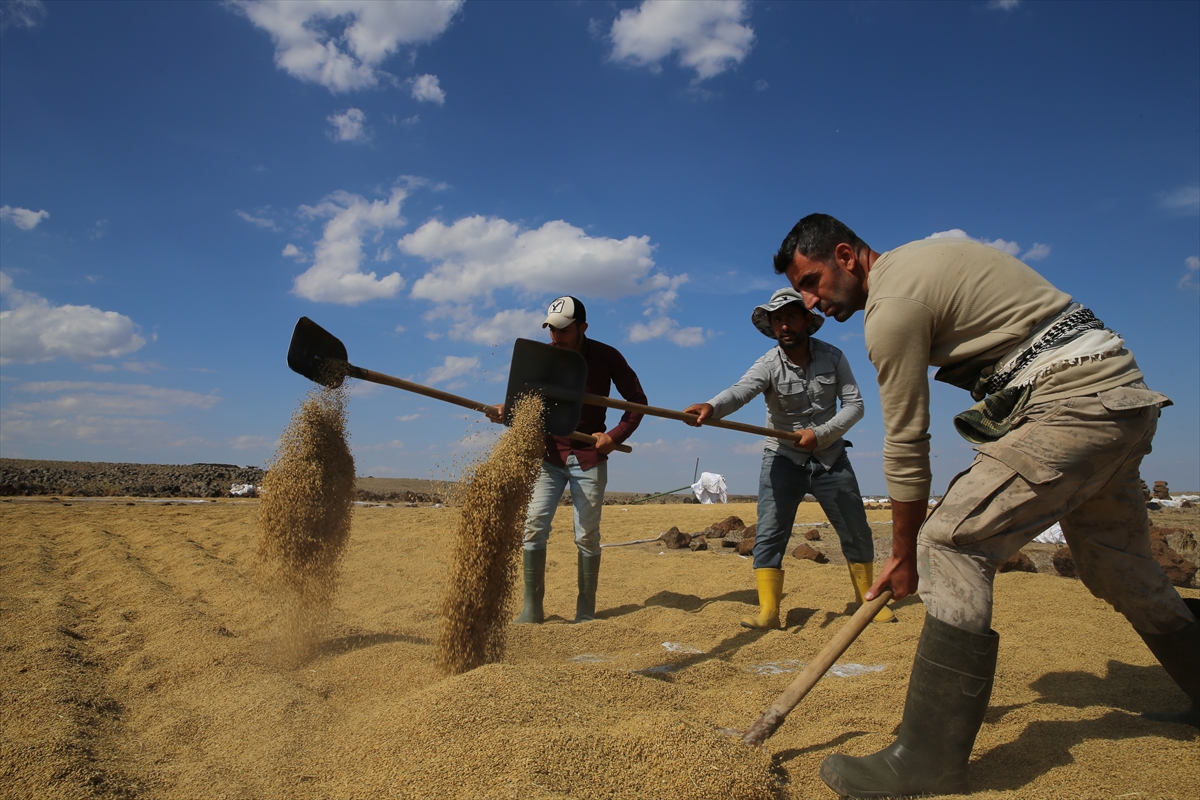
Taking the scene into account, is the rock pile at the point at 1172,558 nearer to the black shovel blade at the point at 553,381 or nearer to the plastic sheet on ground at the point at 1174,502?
the black shovel blade at the point at 553,381

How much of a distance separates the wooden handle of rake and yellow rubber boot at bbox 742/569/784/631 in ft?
5.31

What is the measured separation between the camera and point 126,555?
536 cm

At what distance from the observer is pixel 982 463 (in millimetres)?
1835

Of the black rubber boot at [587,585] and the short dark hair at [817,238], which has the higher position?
the short dark hair at [817,238]

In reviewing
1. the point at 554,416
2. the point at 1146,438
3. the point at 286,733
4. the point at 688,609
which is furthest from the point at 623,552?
the point at 1146,438

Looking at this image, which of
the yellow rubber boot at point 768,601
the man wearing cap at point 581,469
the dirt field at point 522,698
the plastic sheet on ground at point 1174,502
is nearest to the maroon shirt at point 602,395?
the man wearing cap at point 581,469

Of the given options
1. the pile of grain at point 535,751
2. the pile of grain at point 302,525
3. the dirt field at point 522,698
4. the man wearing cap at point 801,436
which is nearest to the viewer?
the pile of grain at point 535,751

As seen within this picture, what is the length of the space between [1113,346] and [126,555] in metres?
6.23

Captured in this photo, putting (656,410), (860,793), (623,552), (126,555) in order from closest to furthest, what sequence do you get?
(860,793)
(656,410)
(126,555)
(623,552)

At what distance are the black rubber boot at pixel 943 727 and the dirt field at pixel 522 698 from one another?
0.34ft

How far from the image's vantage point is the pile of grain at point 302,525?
3.06 metres

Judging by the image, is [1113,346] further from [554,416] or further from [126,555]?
[126,555]

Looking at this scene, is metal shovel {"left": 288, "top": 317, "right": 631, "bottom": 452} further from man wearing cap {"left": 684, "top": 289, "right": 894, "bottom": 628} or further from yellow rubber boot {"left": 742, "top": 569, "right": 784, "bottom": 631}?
yellow rubber boot {"left": 742, "top": 569, "right": 784, "bottom": 631}

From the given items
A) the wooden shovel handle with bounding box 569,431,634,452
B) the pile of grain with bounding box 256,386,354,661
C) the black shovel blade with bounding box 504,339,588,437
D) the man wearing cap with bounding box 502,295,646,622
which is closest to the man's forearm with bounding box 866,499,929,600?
the black shovel blade with bounding box 504,339,588,437
